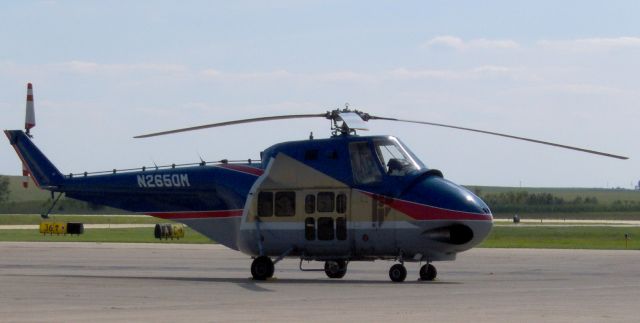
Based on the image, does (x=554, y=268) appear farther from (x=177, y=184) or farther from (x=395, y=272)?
(x=177, y=184)

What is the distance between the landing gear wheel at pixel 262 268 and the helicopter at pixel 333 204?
26 millimetres

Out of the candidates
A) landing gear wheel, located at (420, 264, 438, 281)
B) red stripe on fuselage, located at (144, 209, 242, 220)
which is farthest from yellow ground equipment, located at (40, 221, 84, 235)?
landing gear wheel, located at (420, 264, 438, 281)

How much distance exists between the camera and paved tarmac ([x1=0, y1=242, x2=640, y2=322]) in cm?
1945

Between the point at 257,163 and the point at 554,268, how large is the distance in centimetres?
1083

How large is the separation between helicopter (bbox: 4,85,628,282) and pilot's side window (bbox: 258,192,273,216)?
0.09 feet

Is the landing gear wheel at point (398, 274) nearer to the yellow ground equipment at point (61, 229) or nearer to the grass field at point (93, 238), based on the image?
the grass field at point (93, 238)

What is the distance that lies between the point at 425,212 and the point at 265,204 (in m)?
4.49

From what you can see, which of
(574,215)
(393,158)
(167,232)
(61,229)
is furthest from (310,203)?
(574,215)

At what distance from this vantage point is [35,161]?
34.6 m

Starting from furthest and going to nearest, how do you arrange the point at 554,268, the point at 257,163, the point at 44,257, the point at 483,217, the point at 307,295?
the point at 44,257, the point at 554,268, the point at 257,163, the point at 483,217, the point at 307,295

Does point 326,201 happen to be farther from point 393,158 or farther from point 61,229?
point 61,229

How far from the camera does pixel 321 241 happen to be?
30109 millimetres

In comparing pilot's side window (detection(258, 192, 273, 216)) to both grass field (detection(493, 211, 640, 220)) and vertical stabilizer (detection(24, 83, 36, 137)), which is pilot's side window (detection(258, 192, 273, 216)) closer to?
vertical stabilizer (detection(24, 83, 36, 137))

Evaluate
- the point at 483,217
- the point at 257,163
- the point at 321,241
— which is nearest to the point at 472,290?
the point at 483,217
